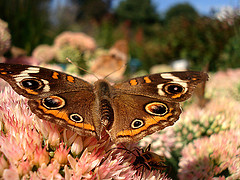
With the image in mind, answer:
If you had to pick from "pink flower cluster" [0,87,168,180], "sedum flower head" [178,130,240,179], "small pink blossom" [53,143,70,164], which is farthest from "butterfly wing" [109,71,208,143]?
"sedum flower head" [178,130,240,179]

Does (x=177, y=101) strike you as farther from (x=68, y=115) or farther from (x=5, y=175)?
(x=5, y=175)

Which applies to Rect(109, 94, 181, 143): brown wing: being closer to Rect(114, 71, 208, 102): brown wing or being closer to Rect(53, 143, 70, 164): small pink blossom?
Rect(114, 71, 208, 102): brown wing

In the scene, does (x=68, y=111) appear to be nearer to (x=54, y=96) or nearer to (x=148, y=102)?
(x=54, y=96)

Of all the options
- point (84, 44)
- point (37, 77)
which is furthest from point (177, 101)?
point (84, 44)

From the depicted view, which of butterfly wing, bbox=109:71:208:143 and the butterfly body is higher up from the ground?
butterfly wing, bbox=109:71:208:143

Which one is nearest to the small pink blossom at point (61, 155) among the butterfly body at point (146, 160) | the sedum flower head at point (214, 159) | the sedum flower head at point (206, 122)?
the butterfly body at point (146, 160)

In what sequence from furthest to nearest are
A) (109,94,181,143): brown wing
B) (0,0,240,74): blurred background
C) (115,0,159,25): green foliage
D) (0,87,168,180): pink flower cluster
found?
(115,0,159,25): green foliage → (0,0,240,74): blurred background → (109,94,181,143): brown wing → (0,87,168,180): pink flower cluster

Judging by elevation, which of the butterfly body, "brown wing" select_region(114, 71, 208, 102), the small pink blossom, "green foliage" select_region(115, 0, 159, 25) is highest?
"green foliage" select_region(115, 0, 159, 25)

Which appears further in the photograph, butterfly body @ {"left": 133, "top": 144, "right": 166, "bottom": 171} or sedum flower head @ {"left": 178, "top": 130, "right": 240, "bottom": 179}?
sedum flower head @ {"left": 178, "top": 130, "right": 240, "bottom": 179}
